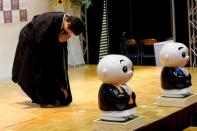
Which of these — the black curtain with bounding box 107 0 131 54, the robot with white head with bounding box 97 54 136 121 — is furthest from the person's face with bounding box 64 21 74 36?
the black curtain with bounding box 107 0 131 54

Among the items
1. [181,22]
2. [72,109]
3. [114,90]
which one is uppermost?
[181,22]

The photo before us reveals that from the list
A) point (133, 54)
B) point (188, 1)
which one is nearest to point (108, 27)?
point (133, 54)

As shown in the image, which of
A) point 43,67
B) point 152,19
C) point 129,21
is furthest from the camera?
point 129,21

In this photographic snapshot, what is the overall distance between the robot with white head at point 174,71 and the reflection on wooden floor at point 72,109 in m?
0.21

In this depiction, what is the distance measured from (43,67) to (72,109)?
613mm

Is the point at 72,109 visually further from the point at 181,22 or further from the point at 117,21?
the point at 117,21

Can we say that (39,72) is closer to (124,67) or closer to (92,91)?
(92,91)

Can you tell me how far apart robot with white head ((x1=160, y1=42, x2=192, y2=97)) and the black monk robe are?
1.17 meters

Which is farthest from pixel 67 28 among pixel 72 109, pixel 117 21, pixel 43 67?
pixel 117 21

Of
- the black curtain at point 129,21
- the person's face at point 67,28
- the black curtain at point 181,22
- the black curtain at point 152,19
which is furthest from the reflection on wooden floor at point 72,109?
the black curtain at point 152,19

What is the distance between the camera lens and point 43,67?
17.0 ft

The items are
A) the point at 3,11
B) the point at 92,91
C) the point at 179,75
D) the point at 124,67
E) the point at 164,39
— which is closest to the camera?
the point at 124,67

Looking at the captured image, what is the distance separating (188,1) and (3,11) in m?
3.28

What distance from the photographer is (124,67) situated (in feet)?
12.8
